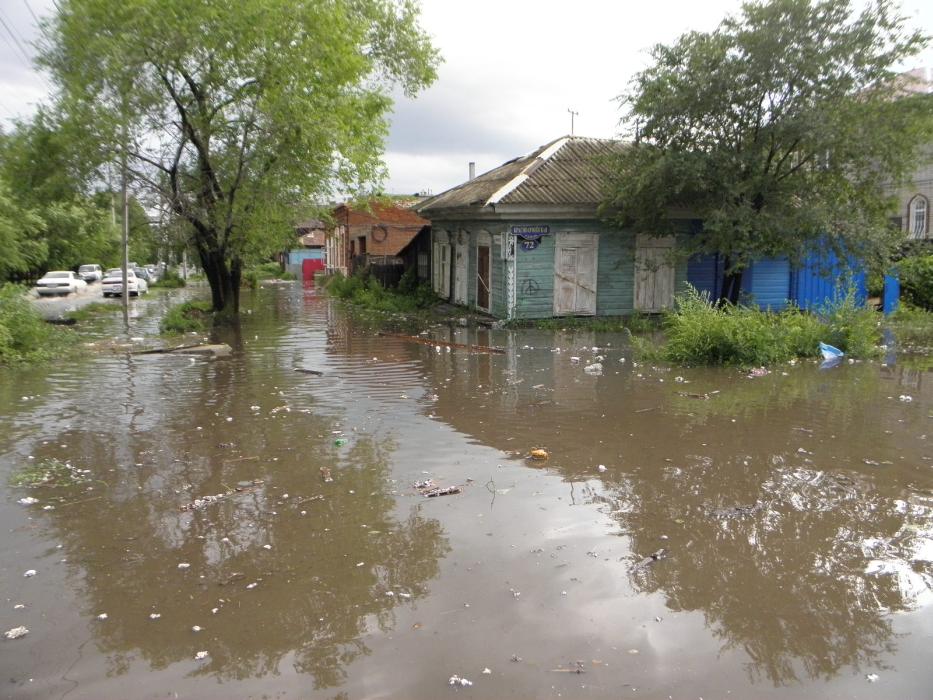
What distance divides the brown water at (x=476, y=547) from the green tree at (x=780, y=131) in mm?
6667

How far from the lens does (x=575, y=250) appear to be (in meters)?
18.6

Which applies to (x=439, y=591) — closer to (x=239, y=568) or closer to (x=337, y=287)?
(x=239, y=568)

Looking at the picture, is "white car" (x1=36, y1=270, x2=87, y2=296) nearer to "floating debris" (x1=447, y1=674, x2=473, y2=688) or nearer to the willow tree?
the willow tree

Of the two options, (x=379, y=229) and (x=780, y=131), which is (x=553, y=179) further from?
(x=379, y=229)

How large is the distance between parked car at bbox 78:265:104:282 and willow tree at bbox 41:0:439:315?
3240cm

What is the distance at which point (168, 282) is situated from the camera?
141 feet

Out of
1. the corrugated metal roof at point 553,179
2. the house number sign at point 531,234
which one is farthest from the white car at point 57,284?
the house number sign at point 531,234

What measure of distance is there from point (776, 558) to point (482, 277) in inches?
606

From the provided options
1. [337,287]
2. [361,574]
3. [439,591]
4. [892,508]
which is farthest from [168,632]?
[337,287]

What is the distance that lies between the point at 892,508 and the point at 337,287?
26.4m

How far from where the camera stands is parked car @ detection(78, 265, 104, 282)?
48500 millimetres

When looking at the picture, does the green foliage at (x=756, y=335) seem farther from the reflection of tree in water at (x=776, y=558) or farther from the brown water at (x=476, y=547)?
the reflection of tree in water at (x=776, y=558)

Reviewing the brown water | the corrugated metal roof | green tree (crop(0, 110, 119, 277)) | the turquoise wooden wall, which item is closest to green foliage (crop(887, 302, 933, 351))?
the turquoise wooden wall

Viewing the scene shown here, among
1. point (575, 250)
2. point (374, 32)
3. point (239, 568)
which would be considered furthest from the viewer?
point (374, 32)
